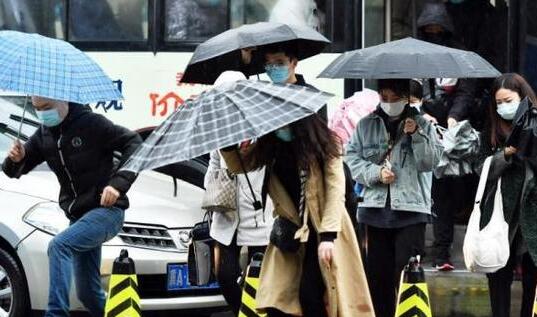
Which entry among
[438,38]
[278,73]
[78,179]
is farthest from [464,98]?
[78,179]

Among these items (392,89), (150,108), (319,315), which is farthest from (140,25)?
(319,315)

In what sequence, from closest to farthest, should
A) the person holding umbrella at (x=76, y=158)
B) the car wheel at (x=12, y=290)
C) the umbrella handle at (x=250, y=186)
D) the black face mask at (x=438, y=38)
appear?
the umbrella handle at (x=250, y=186) < the person holding umbrella at (x=76, y=158) < the car wheel at (x=12, y=290) < the black face mask at (x=438, y=38)

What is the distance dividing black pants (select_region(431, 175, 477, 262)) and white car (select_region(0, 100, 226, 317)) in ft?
6.72

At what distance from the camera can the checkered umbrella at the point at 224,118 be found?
5.81 meters

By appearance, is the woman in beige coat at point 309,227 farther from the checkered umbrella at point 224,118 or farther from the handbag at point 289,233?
the checkered umbrella at point 224,118

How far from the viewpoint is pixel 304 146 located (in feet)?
21.0

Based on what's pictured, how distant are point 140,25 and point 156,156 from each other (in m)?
5.67

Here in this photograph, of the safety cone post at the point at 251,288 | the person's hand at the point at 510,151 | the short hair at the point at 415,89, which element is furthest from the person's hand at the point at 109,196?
the short hair at the point at 415,89

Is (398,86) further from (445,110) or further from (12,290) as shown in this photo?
(12,290)

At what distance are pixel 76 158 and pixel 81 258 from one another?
640mm

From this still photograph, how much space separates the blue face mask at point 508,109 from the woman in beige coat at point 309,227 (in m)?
1.83

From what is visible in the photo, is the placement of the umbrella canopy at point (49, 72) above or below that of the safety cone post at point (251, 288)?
above

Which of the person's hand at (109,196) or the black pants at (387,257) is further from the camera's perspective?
the black pants at (387,257)

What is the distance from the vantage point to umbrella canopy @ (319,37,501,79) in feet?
26.2
